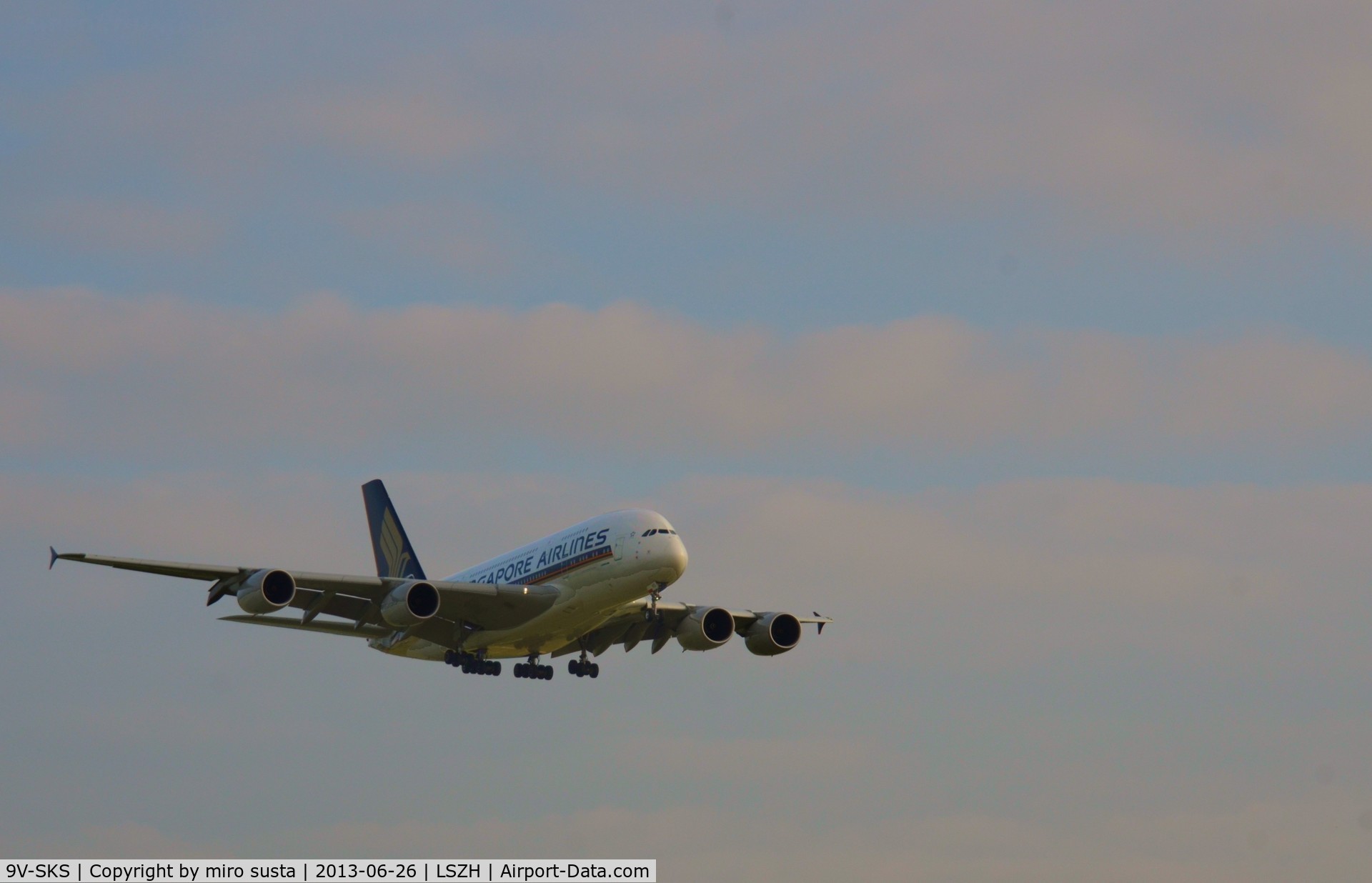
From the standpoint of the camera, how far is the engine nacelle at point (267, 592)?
159 feet

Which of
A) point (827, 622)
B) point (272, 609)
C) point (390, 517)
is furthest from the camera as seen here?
point (390, 517)

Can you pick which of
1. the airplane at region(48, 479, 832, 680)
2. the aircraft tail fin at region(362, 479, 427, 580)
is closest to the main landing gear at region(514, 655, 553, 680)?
the airplane at region(48, 479, 832, 680)

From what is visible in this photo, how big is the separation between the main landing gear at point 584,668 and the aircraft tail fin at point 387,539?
11.8 m

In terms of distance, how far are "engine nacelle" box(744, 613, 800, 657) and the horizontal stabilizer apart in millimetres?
13269

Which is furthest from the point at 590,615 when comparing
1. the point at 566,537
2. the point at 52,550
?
the point at 52,550

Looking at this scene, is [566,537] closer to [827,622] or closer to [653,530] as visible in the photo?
[653,530]

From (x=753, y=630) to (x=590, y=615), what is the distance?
28.8 feet

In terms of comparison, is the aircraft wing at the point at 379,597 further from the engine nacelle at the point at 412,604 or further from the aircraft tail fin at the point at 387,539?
the aircraft tail fin at the point at 387,539

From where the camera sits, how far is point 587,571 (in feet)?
169

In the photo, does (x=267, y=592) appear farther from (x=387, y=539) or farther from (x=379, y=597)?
(x=387, y=539)

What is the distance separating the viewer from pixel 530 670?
5881 centimetres

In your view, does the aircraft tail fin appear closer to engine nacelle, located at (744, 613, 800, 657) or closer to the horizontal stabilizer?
the horizontal stabilizer

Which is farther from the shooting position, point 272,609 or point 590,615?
point 590,615

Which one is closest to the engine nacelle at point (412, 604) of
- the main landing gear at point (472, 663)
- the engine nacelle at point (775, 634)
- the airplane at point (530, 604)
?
the airplane at point (530, 604)
